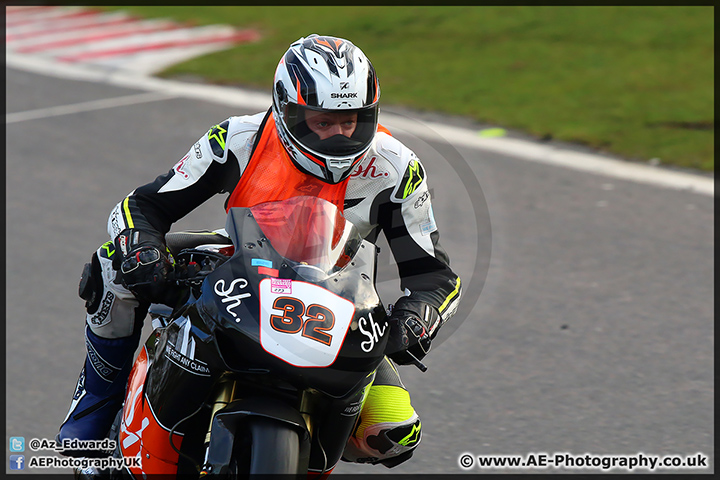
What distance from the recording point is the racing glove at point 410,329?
9.41 feet

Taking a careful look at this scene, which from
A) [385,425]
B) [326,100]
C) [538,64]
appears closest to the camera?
[326,100]

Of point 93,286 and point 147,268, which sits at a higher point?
point 147,268

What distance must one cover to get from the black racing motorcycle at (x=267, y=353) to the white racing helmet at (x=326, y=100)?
37cm

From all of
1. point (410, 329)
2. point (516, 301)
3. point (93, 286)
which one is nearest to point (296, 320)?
point (410, 329)

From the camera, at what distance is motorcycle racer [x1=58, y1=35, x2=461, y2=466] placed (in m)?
3.12

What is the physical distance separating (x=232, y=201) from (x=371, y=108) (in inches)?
23.7

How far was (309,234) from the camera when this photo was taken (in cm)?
278

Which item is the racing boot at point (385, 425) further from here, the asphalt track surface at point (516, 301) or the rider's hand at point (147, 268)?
the rider's hand at point (147, 268)

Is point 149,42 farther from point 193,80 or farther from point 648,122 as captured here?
point 648,122

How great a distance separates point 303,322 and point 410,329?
456 millimetres

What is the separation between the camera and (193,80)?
1087cm

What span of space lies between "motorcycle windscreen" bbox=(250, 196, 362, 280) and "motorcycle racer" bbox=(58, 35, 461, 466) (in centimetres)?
32

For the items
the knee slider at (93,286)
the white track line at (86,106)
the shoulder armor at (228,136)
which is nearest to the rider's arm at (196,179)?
the shoulder armor at (228,136)

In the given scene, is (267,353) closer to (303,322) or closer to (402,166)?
(303,322)
